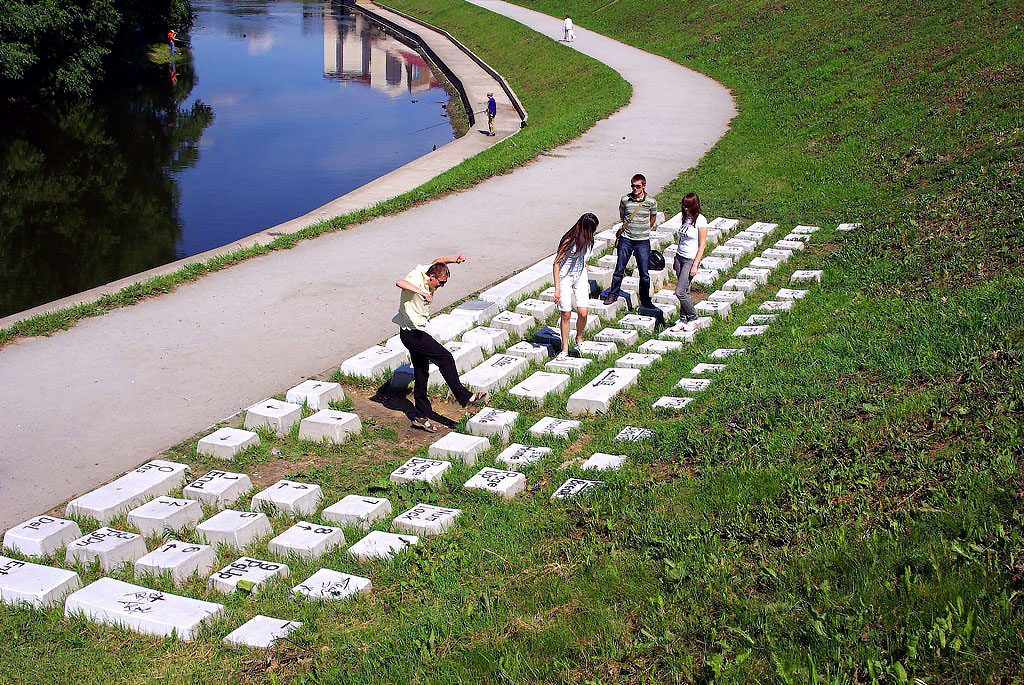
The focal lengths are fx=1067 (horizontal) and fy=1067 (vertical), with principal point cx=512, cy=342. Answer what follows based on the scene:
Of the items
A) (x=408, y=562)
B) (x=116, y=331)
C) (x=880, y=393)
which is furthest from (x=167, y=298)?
(x=880, y=393)

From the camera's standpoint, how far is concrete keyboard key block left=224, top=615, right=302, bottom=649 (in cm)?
628

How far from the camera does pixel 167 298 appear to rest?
1327 centimetres

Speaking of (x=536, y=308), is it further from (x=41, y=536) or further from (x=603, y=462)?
(x=41, y=536)

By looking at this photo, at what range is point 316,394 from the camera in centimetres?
1011

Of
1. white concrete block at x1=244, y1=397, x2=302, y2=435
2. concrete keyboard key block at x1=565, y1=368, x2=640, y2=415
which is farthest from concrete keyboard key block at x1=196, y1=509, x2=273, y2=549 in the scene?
concrete keyboard key block at x1=565, y1=368, x2=640, y2=415

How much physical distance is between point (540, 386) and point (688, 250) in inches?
114

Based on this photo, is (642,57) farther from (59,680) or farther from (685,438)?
(59,680)

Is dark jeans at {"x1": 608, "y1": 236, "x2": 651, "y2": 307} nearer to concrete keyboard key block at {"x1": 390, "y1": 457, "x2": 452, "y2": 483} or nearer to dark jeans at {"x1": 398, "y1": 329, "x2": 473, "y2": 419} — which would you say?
dark jeans at {"x1": 398, "y1": 329, "x2": 473, "y2": 419}

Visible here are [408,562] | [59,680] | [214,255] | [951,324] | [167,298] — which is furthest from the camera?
[214,255]

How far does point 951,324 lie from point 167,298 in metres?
9.02

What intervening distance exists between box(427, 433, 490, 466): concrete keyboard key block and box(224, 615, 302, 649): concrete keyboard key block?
2657 millimetres

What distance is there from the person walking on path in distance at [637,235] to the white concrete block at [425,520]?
540cm

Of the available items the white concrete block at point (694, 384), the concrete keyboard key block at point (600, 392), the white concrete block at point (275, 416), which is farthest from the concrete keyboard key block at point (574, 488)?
the white concrete block at point (275, 416)

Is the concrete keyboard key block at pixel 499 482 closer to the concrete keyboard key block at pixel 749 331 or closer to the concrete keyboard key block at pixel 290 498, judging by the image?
the concrete keyboard key block at pixel 290 498
